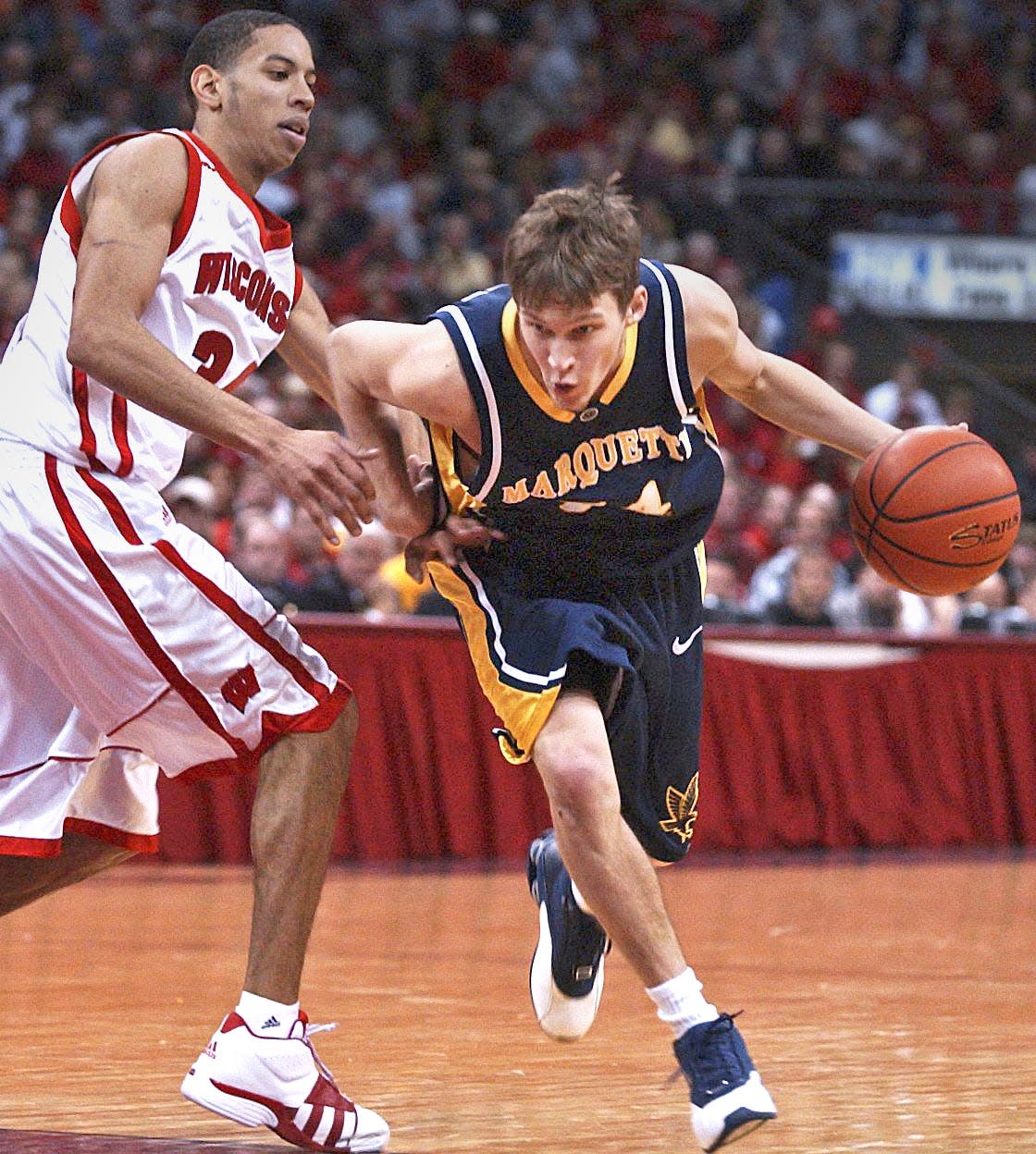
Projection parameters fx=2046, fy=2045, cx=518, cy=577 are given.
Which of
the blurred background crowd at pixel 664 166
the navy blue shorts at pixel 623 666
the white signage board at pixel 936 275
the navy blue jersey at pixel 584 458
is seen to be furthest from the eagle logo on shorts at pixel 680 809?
the white signage board at pixel 936 275

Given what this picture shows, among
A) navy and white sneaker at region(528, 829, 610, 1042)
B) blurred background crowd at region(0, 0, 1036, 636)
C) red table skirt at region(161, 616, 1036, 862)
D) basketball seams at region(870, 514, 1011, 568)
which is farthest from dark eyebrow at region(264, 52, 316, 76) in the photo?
blurred background crowd at region(0, 0, 1036, 636)

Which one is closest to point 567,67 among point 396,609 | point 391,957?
point 396,609

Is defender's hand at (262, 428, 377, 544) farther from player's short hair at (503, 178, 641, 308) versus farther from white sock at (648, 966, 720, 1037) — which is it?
white sock at (648, 966, 720, 1037)

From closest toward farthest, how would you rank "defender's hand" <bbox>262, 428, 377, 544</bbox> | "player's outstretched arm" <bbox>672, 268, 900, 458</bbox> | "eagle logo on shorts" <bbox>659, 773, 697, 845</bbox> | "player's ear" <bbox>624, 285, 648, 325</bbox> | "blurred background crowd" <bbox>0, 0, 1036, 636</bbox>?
"defender's hand" <bbox>262, 428, 377, 544</bbox>, "player's ear" <bbox>624, 285, 648, 325</bbox>, "player's outstretched arm" <bbox>672, 268, 900, 458</bbox>, "eagle logo on shorts" <bbox>659, 773, 697, 845</bbox>, "blurred background crowd" <bbox>0, 0, 1036, 636</bbox>

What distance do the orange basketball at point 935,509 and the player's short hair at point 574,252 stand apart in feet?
2.48

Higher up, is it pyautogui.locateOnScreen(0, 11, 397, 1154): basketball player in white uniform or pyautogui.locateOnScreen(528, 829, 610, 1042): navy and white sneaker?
pyautogui.locateOnScreen(0, 11, 397, 1154): basketball player in white uniform

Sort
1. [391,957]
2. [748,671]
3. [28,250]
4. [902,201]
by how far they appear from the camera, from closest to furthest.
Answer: [391,957], [748,671], [28,250], [902,201]

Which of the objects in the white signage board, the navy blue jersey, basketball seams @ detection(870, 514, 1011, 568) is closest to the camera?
the navy blue jersey

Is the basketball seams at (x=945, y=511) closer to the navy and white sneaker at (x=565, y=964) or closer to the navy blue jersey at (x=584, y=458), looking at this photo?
the navy blue jersey at (x=584, y=458)

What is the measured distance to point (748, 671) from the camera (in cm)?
980

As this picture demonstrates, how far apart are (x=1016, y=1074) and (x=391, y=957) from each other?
250 centimetres

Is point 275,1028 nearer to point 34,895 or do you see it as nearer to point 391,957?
point 34,895

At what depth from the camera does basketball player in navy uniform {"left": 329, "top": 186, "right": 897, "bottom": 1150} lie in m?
3.26

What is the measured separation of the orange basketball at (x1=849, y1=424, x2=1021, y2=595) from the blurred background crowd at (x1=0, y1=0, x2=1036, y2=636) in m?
5.72
